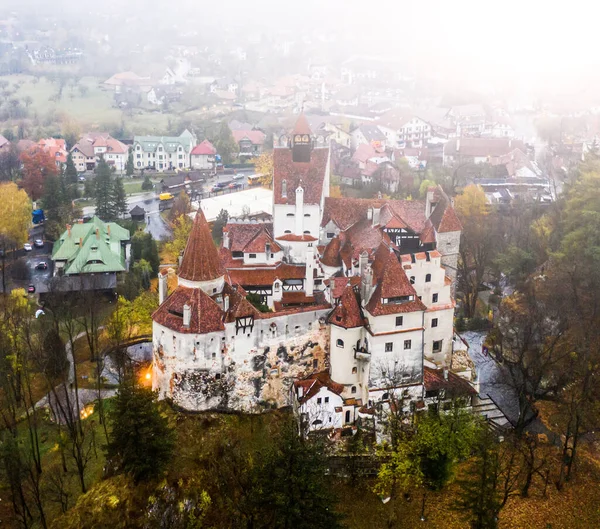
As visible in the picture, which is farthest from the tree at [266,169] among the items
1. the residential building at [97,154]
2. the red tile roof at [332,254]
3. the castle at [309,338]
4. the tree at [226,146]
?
the castle at [309,338]

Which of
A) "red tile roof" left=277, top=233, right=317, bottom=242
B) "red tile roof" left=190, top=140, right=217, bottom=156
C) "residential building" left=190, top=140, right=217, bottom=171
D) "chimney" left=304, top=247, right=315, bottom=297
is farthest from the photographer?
"residential building" left=190, top=140, right=217, bottom=171

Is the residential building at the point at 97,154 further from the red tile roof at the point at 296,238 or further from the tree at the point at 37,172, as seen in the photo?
the red tile roof at the point at 296,238

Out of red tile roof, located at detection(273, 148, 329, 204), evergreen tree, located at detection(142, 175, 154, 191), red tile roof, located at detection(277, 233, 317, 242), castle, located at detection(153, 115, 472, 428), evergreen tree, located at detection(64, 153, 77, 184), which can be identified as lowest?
evergreen tree, located at detection(142, 175, 154, 191)

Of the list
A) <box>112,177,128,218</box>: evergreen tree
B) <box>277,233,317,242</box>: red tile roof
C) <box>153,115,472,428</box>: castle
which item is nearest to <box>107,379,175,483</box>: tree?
<box>153,115,472,428</box>: castle

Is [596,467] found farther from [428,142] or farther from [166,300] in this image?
[428,142]

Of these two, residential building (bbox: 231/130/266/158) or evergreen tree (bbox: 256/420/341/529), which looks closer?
evergreen tree (bbox: 256/420/341/529)

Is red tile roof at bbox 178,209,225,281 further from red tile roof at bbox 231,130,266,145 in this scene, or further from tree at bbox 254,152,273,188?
red tile roof at bbox 231,130,266,145

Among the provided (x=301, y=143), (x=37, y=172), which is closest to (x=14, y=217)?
(x=37, y=172)
